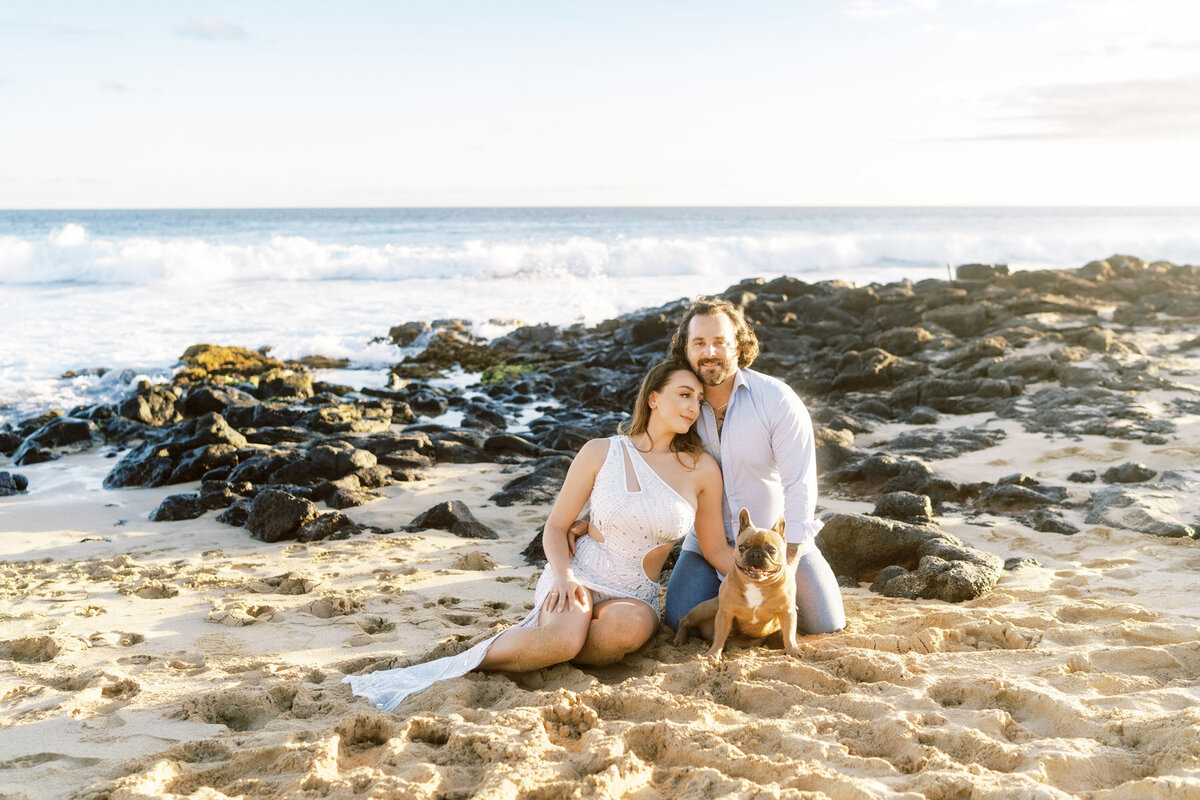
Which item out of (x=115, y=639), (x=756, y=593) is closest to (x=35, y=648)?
(x=115, y=639)

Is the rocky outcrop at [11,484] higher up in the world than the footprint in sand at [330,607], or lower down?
lower down

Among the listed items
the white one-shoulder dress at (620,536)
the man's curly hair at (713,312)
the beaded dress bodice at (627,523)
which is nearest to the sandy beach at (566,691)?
the white one-shoulder dress at (620,536)

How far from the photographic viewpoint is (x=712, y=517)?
14.3ft

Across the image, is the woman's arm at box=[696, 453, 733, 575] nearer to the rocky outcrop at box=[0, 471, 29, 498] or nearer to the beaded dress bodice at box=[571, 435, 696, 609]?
the beaded dress bodice at box=[571, 435, 696, 609]

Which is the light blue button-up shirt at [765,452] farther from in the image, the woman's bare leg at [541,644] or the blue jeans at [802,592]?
the woman's bare leg at [541,644]

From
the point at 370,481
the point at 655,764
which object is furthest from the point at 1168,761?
the point at 370,481

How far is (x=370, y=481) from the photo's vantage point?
822 cm

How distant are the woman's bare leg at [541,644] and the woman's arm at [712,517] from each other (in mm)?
761

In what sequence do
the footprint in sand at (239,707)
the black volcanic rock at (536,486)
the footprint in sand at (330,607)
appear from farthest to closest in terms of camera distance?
the black volcanic rock at (536,486) → the footprint in sand at (330,607) → the footprint in sand at (239,707)

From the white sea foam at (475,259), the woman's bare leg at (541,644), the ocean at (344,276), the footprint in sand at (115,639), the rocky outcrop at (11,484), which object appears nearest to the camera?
the woman's bare leg at (541,644)

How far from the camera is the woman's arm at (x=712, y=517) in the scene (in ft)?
14.1

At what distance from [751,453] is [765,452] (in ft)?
0.24

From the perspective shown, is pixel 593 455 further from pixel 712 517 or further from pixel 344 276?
pixel 344 276

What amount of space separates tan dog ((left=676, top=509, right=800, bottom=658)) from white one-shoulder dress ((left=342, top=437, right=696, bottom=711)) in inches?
13.4
